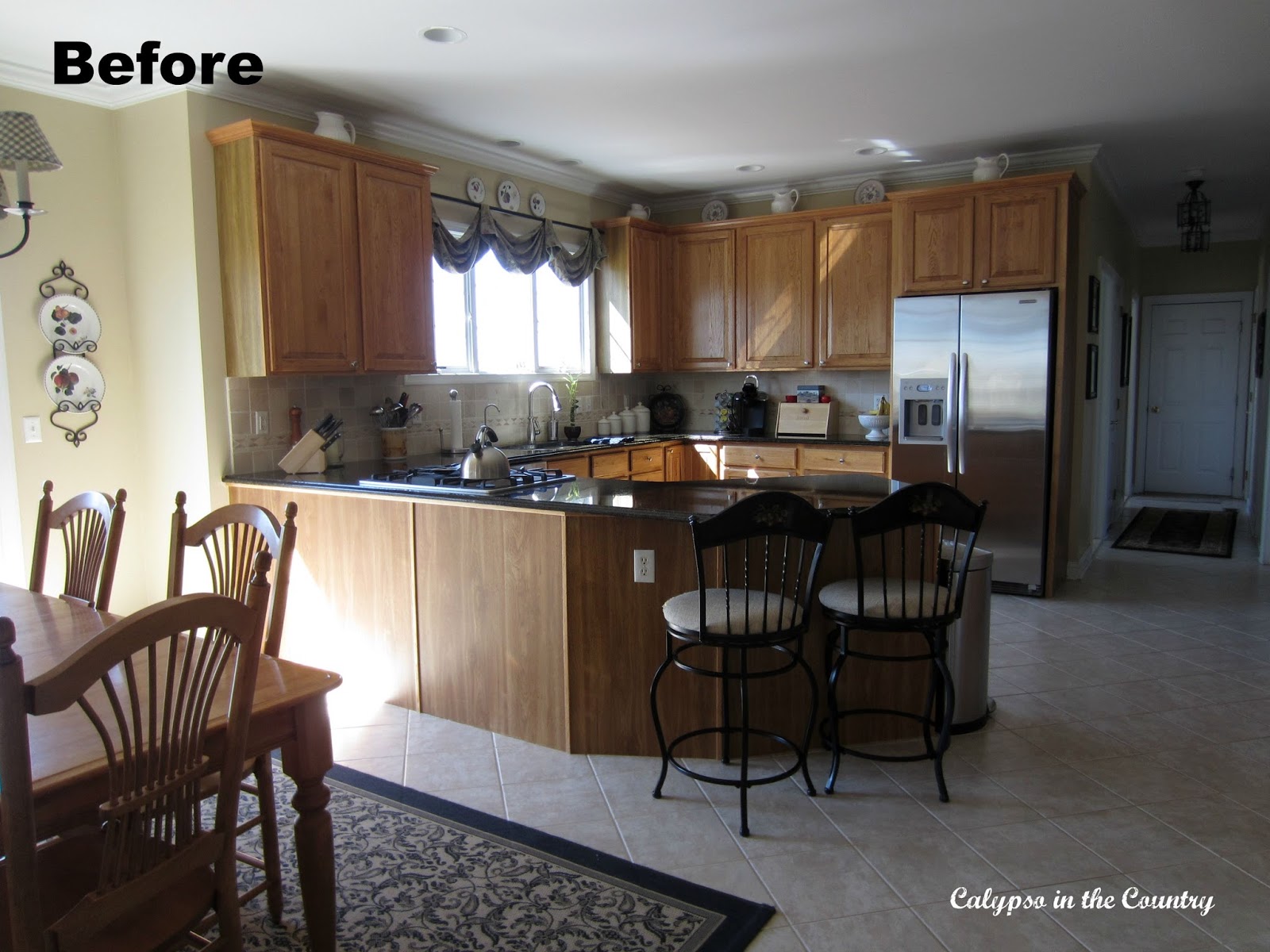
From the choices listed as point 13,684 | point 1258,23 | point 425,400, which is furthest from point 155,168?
point 1258,23

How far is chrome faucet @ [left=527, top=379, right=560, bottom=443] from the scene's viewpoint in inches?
221

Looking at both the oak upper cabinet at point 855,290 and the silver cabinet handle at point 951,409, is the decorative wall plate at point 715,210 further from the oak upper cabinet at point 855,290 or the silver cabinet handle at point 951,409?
the silver cabinet handle at point 951,409

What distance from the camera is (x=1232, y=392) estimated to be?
8.91m

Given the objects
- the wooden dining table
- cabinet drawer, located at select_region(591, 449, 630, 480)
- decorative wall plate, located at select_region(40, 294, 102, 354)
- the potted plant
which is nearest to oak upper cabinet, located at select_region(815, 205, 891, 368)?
cabinet drawer, located at select_region(591, 449, 630, 480)

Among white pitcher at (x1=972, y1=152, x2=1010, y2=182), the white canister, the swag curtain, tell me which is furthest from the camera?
the white canister

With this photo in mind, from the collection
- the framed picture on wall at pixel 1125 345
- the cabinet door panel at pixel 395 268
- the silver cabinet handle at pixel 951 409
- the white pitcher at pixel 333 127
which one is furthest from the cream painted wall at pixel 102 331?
the framed picture on wall at pixel 1125 345

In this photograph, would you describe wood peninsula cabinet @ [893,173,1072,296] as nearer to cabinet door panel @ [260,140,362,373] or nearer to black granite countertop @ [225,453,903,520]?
black granite countertop @ [225,453,903,520]

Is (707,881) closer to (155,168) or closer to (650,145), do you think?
(155,168)

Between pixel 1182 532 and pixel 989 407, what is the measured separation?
3236 millimetres

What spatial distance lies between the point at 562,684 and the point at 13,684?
6.67ft

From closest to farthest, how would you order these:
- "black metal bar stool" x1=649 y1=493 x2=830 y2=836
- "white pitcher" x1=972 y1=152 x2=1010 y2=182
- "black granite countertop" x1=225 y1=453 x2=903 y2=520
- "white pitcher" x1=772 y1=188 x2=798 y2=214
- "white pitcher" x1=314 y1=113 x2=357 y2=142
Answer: "black metal bar stool" x1=649 y1=493 x2=830 y2=836 < "black granite countertop" x1=225 y1=453 x2=903 y2=520 < "white pitcher" x1=314 y1=113 x2=357 y2=142 < "white pitcher" x1=972 y1=152 x2=1010 y2=182 < "white pitcher" x1=772 y1=188 x2=798 y2=214

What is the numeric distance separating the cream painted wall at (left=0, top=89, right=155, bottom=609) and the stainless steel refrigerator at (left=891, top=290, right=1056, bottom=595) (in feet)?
13.3

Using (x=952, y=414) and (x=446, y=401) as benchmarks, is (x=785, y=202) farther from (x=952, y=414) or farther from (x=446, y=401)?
(x=446, y=401)

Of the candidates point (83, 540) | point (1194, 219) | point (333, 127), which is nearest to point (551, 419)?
point (333, 127)
